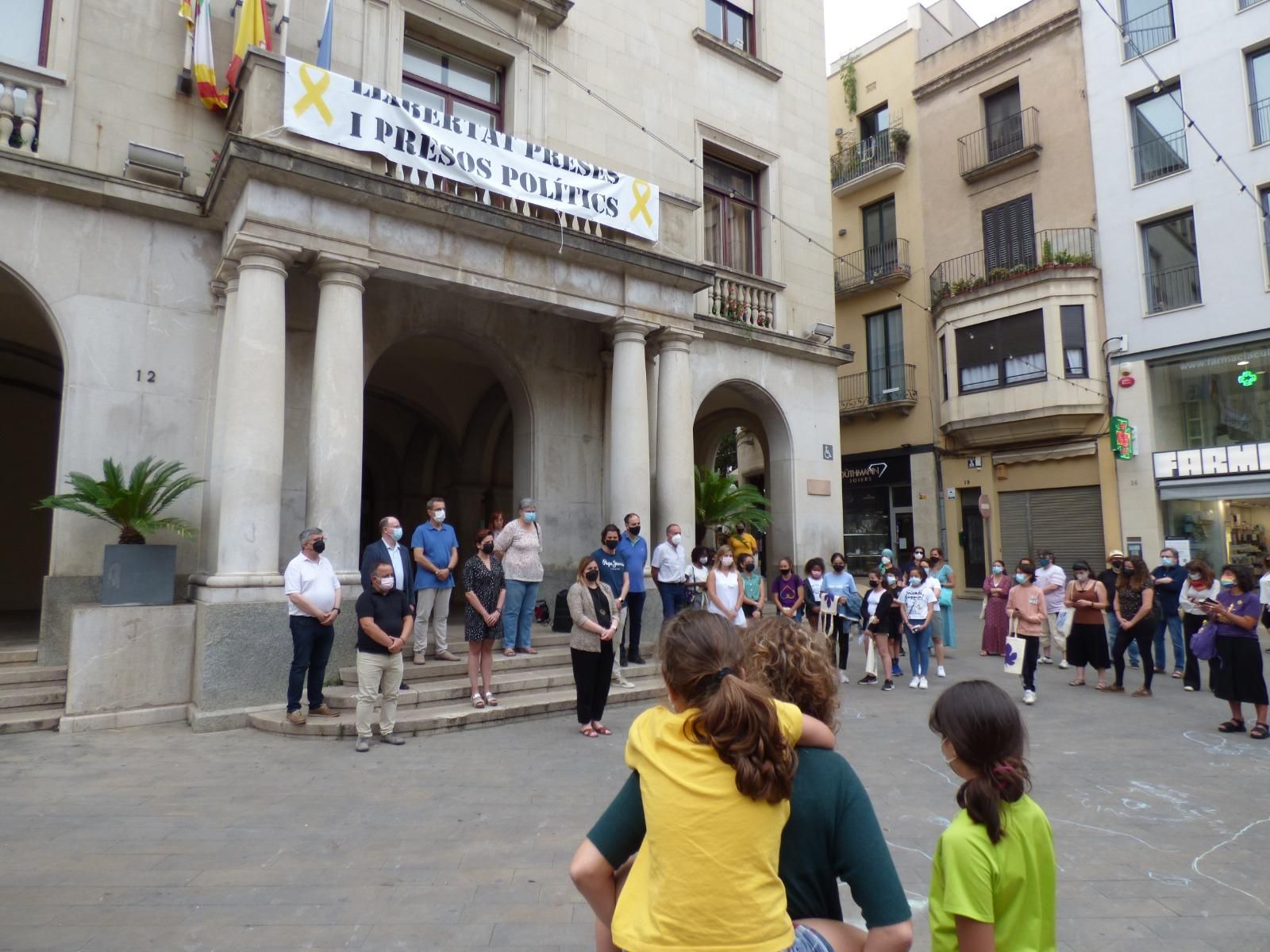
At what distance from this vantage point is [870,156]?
2675 cm

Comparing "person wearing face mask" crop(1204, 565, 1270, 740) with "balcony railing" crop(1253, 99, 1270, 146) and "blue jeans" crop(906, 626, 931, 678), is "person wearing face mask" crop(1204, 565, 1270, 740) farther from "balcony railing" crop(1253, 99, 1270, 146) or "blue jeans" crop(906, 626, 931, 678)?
"balcony railing" crop(1253, 99, 1270, 146)

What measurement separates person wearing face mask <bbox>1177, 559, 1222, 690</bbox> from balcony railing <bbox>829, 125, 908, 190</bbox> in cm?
1827

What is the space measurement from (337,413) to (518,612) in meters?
3.20

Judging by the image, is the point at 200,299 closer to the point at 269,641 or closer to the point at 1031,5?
the point at 269,641

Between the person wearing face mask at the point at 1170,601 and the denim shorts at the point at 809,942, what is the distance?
11.8 meters

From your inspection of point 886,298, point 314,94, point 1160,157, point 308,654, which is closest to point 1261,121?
point 1160,157

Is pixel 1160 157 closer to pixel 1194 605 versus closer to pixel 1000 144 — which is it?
pixel 1000 144

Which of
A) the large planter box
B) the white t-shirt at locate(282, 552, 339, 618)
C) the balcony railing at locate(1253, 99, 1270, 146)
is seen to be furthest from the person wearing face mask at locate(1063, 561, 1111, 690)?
the balcony railing at locate(1253, 99, 1270, 146)

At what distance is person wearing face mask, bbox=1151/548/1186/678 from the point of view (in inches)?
452

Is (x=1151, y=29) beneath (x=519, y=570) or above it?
above

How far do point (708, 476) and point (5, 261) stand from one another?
1000 centimetres

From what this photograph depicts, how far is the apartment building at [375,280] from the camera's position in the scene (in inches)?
348

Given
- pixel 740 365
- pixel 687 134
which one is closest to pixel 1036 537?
pixel 740 365

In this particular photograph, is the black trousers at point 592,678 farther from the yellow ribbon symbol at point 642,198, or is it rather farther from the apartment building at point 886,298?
the apartment building at point 886,298
